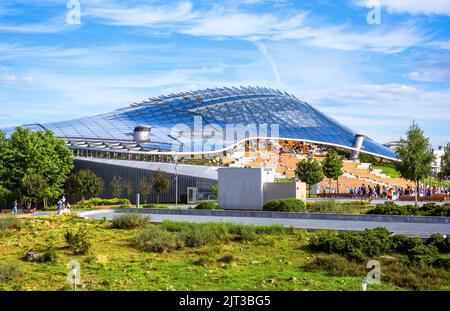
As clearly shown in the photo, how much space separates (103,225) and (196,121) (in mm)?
37242

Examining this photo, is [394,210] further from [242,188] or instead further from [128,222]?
[128,222]

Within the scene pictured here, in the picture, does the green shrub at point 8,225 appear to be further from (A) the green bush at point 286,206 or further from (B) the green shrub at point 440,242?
(B) the green shrub at point 440,242

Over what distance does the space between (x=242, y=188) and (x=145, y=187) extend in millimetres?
10302

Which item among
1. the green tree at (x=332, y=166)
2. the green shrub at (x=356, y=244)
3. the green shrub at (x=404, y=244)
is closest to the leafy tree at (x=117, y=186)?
the green tree at (x=332, y=166)

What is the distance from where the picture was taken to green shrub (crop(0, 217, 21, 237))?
1909 cm

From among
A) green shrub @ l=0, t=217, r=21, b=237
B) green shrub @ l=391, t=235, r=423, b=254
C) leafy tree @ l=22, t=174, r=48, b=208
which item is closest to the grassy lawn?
green shrub @ l=0, t=217, r=21, b=237

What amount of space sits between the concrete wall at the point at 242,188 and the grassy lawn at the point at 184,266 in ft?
36.2

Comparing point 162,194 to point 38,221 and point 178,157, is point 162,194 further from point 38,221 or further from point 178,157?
point 38,221

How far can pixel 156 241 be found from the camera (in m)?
15.9

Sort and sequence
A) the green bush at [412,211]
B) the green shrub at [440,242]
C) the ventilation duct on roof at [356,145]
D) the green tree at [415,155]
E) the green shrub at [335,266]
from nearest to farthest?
the green shrub at [335,266] → the green shrub at [440,242] → the green bush at [412,211] → the green tree at [415,155] → the ventilation duct on roof at [356,145]

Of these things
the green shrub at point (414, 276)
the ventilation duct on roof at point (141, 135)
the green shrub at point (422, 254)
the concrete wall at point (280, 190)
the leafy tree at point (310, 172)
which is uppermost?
the ventilation duct on roof at point (141, 135)

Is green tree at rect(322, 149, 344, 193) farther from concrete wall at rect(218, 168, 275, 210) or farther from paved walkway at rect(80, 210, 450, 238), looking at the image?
paved walkway at rect(80, 210, 450, 238)

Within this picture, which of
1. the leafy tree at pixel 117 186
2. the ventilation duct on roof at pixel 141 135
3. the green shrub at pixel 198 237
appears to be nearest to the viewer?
the green shrub at pixel 198 237

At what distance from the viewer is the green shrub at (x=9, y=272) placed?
1255 cm
